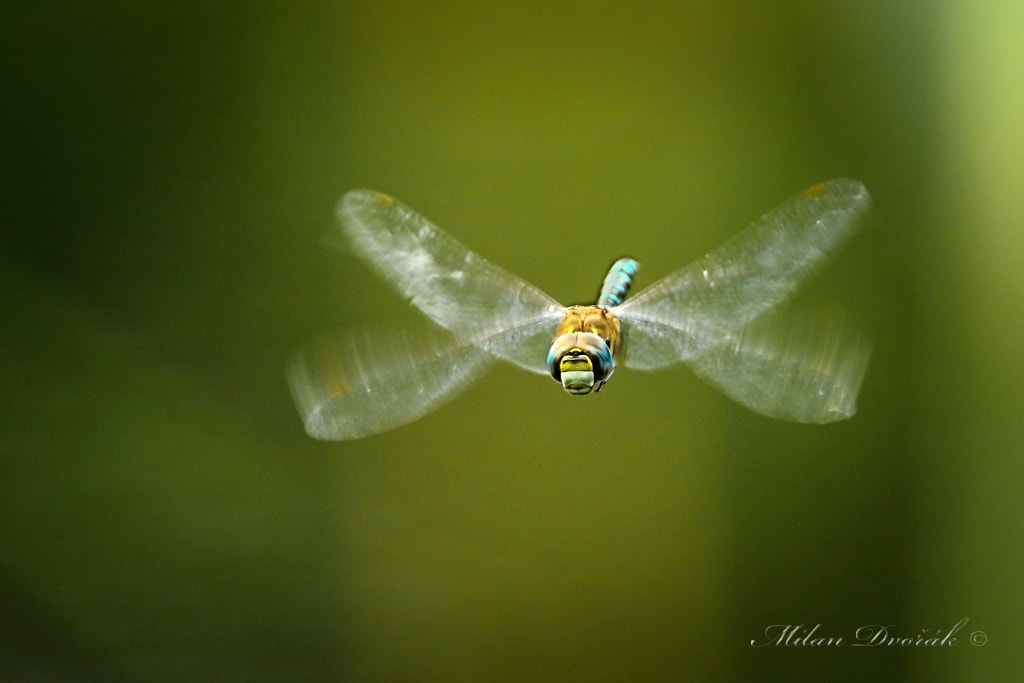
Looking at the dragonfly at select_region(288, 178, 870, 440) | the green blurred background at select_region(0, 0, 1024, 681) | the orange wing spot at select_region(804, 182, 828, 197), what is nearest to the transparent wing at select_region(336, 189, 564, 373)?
the dragonfly at select_region(288, 178, 870, 440)

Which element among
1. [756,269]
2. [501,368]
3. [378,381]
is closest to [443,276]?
[378,381]

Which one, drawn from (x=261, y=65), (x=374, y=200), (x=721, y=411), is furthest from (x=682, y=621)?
(x=261, y=65)

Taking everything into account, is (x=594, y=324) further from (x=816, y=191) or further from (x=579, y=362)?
(x=816, y=191)

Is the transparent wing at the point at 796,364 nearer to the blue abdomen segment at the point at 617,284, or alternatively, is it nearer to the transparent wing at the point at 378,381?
the blue abdomen segment at the point at 617,284

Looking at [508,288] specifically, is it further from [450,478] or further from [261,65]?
[261,65]

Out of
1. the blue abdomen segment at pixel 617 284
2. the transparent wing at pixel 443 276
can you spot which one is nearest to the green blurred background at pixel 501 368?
the blue abdomen segment at pixel 617 284

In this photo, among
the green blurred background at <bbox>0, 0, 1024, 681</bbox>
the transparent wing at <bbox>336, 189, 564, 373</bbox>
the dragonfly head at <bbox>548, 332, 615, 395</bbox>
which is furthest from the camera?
the green blurred background at <bbox>0, 0, 1024, 681</bbox>

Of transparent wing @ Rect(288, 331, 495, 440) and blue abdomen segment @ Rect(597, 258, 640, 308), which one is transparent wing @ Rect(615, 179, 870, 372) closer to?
blue abdomen segment @ Rect(597, 258, 640, 308)
